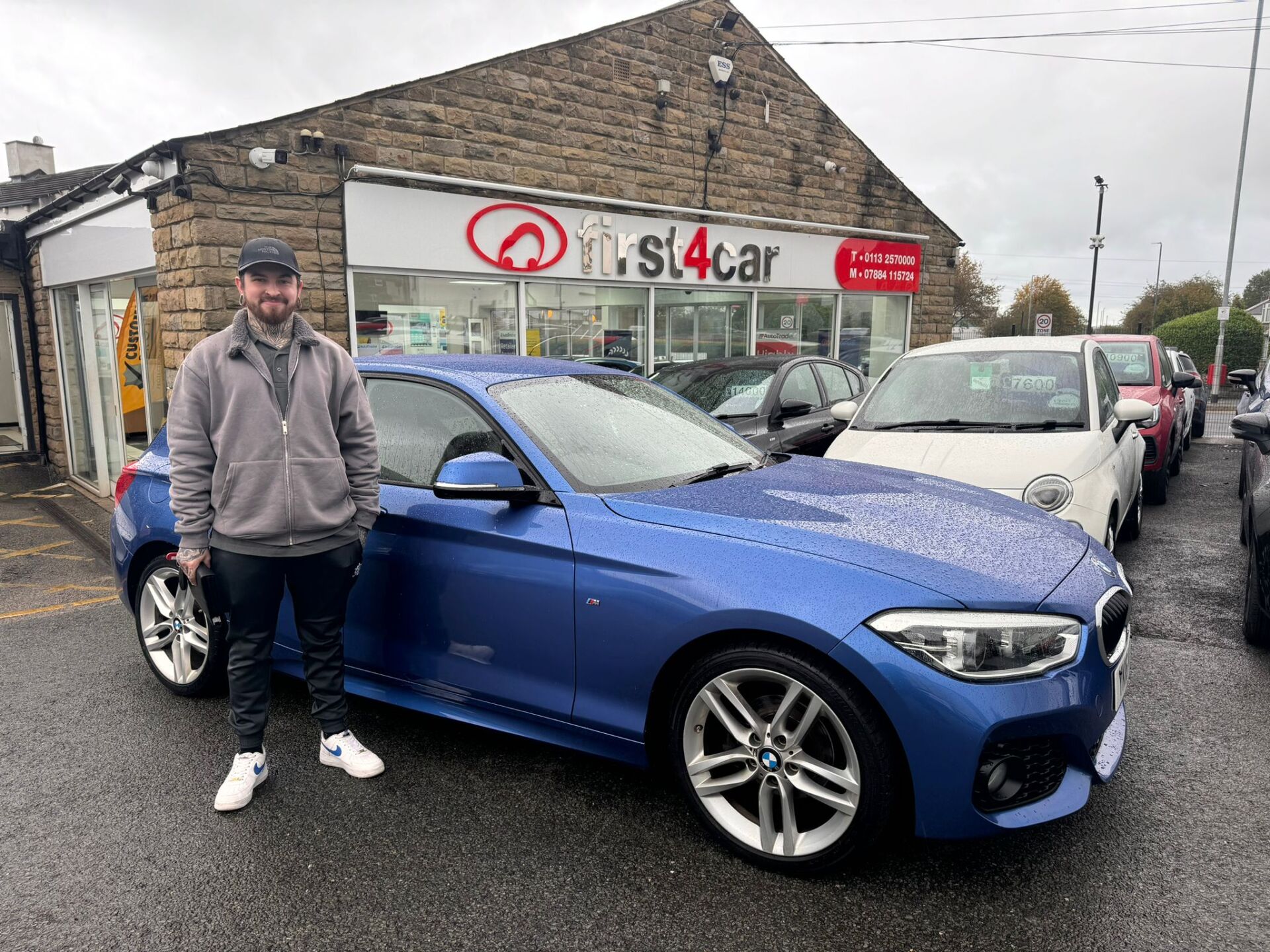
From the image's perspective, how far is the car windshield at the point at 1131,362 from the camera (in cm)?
886

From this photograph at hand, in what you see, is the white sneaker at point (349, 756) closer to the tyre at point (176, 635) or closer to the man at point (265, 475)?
the man at point (265, 475)

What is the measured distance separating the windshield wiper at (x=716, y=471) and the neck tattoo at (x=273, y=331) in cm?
142

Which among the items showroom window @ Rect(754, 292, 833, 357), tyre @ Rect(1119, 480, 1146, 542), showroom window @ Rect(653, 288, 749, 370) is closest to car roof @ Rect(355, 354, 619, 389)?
tyre @ Rect(1119, 480, 1146, 542)

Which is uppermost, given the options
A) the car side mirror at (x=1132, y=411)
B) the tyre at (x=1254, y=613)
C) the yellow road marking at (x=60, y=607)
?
the car side mirror at (x=1132, y=411)

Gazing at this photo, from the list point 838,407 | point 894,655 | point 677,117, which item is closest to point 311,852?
point 894,655

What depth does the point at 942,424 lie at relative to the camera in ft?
17.5

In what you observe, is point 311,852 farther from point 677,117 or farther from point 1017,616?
point 677,117

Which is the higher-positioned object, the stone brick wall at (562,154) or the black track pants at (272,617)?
the stone brick wall at (562,154)

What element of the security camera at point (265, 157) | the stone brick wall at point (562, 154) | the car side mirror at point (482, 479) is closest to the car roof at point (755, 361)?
the stone brick wall at point (562, 154)

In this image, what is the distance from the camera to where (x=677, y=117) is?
10.1m

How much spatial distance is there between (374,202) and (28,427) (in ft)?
23.5

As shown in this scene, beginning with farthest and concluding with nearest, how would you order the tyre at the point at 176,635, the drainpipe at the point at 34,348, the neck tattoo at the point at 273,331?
the drainpipe at the point at 34,348, the tyre at the point at 176,635, the neck tattoo at the point at 273,331

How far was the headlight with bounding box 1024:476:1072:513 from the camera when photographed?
14.7ft

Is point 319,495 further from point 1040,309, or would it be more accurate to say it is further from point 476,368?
point 1040,309
